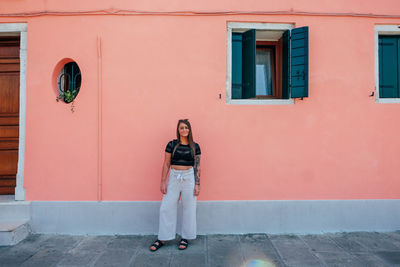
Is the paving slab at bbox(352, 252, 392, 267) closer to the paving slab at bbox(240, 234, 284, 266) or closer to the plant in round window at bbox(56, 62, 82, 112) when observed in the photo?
the paving slab at bbox(240, 234, 284, 266)

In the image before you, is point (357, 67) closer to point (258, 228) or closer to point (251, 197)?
point (251, 197)

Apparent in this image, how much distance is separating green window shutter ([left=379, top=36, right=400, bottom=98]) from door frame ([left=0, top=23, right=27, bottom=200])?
6415mm

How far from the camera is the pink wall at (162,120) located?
14.6ft

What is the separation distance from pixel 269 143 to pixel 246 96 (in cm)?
91

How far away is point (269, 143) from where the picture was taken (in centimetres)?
448

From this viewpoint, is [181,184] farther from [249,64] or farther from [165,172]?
[249,64]

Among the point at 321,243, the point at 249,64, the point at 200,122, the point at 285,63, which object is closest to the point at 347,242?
the point at 321,243

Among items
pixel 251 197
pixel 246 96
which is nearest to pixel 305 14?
pixel 246 96

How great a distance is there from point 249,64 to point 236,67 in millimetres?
253

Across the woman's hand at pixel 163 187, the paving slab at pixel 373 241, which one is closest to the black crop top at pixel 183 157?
the woman's hand at pixel 163 187

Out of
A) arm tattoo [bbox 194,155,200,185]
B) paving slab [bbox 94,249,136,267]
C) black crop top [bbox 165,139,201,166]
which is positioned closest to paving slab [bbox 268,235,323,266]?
arm tattoo [bbox 194,155,200,185]

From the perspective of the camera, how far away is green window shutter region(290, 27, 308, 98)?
4367 millimetres

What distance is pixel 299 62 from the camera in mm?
4434

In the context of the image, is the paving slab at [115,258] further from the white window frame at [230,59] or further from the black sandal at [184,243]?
the white window frame at [230,59]
